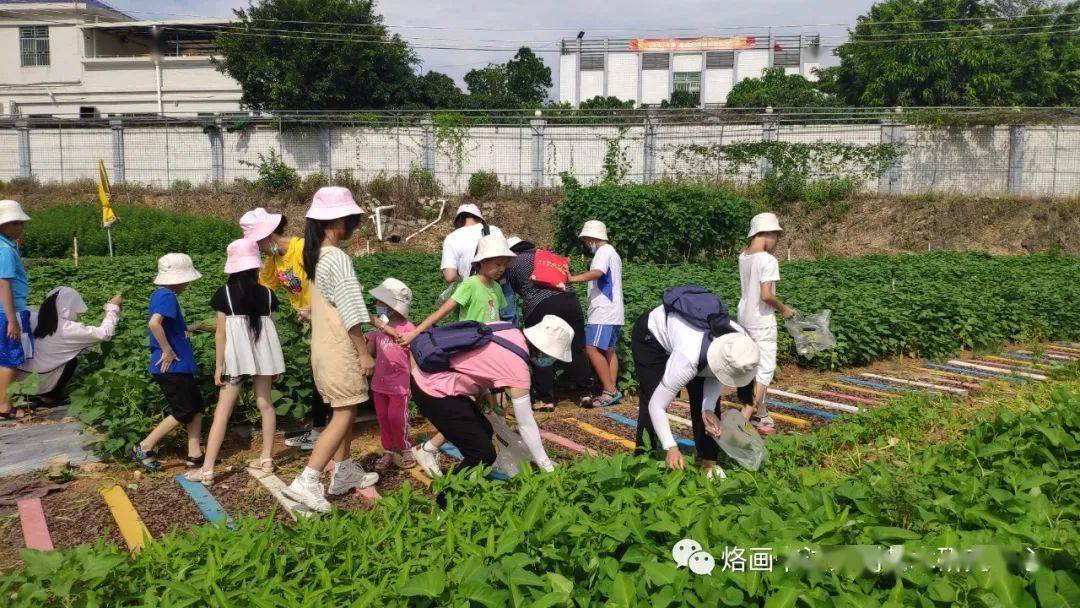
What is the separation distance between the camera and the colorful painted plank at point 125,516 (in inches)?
169

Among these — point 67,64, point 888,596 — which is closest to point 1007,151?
point 888,596

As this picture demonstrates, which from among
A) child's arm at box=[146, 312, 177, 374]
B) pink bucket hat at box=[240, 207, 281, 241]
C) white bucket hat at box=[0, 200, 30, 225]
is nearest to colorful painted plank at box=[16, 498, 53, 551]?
child's arm at box=[146, 312, 177, 374]

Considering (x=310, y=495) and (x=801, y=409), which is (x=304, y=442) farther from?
(x=801, y=409)

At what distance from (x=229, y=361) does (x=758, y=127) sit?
22.9 m

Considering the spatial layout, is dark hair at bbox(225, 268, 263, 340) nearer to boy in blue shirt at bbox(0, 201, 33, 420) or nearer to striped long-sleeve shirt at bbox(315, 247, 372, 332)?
striped long-sleeve shirt at bbox(315, 247, 372, 332)

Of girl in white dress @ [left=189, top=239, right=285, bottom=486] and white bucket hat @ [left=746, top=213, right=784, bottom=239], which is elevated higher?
white bucket hat @ [left=746, top=213, right=784, bottom=239]

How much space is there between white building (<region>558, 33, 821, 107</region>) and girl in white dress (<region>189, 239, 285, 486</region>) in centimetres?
5240

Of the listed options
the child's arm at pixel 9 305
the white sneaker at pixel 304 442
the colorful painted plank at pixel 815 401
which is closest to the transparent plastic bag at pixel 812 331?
the colorful painted plank at pixel 815 401

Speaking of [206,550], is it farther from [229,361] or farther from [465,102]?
[465,102]

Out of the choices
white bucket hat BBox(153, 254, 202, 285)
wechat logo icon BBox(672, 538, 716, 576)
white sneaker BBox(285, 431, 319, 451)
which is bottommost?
white sneaker BBox(285, 431, 319, 451)

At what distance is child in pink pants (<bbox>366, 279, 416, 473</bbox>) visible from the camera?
5.17m

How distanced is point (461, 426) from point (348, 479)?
1.01 m

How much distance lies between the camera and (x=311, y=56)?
31.0m

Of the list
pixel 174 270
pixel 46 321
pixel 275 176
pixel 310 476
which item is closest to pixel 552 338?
pixel 310 476
